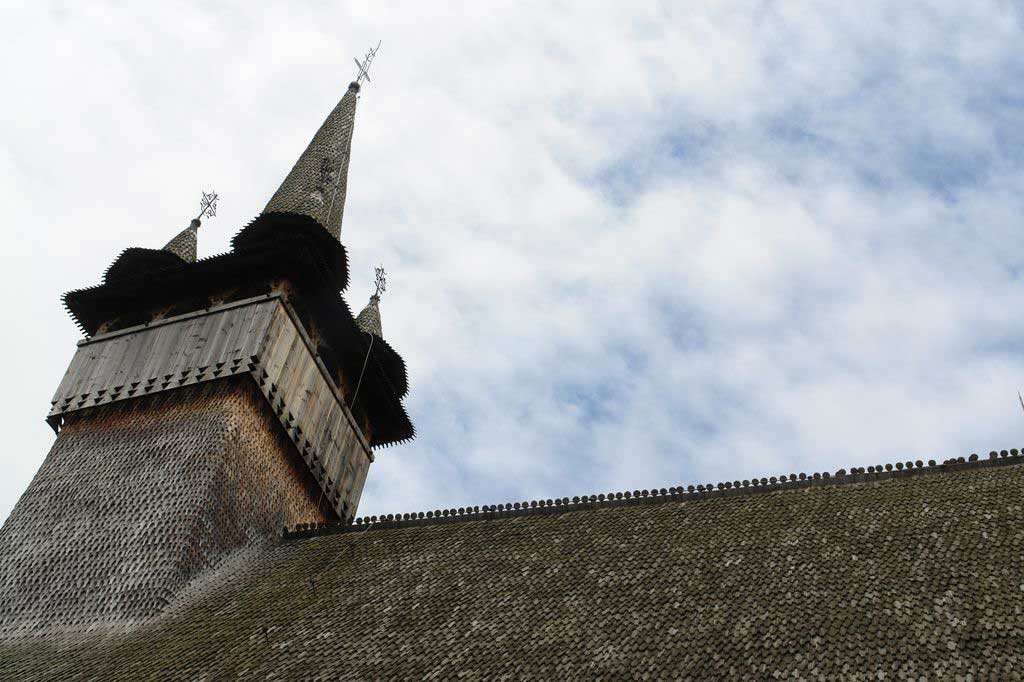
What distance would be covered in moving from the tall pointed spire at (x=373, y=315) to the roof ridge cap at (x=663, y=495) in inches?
347

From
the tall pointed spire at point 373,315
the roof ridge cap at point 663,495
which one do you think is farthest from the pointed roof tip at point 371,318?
the roof ridge cap at point 663,495

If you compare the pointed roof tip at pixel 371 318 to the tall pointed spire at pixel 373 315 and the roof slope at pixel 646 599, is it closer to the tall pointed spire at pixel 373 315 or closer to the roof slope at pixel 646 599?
the tall pointed spire at pixel 373 315

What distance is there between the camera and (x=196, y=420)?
77.3ft

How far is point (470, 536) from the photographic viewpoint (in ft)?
66.6

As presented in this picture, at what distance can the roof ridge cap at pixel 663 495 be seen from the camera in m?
18.5

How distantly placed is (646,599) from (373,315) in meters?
17.6

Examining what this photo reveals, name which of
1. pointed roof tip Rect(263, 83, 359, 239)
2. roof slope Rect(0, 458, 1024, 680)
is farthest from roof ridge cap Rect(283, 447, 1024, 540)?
pointed roof tip Rect(263, 83, 359, 239)

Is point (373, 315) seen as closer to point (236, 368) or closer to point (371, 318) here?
point (371, 318)

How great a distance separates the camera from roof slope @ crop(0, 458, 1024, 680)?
13625 millimetres

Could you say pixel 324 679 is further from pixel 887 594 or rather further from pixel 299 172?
pixel 299 172

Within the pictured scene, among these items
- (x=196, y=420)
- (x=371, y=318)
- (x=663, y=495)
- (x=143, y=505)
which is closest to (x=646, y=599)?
(x=663, y=495)

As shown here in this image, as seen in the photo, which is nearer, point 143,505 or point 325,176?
point 143,505

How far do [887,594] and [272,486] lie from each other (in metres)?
14.1

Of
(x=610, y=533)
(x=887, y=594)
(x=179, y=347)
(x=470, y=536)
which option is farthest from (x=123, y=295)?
(x=887, y=594)
